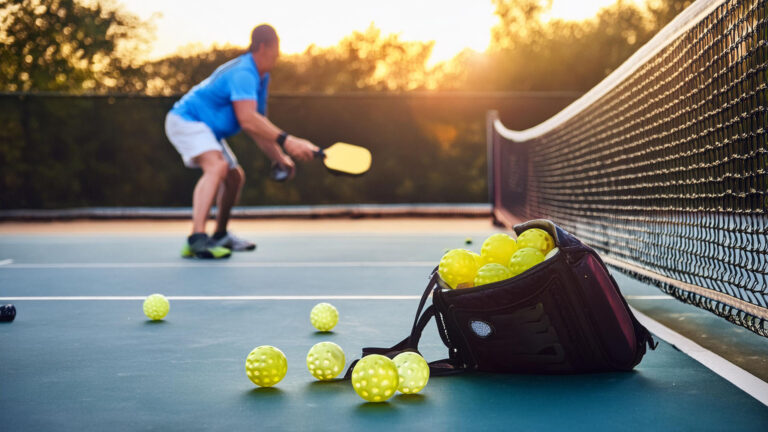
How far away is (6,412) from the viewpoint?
7.45 feet

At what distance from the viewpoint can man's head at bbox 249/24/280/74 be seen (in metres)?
7.11

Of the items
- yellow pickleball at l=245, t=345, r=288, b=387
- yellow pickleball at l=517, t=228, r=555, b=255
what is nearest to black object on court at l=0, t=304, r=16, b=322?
yellow pickleball at l=245, t=345, r=288, b=387

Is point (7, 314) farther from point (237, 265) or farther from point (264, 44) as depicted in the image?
point (264, 44)

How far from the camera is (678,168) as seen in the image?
4.42 metres

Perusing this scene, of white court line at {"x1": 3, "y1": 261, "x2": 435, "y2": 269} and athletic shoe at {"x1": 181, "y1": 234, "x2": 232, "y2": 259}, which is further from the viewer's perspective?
athletic shoe at {"x1": 181, "y1": 234, "x2": 232, "y2": 259}

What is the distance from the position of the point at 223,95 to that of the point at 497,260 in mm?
4731

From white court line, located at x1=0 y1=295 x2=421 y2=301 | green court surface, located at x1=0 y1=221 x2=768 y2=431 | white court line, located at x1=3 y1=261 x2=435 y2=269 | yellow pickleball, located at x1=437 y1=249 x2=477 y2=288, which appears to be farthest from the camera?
white court line, located at x1=3 y1=261 x2=435 y2=269

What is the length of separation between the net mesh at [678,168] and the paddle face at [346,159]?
5.46ft

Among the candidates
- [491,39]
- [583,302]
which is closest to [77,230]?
[583,302]

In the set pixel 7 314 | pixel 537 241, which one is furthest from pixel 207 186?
pixel 537 241

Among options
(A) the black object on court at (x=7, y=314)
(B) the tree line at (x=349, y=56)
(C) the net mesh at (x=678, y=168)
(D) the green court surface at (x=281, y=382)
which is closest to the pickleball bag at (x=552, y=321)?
(D) the green court surface at (x=281, y=382)

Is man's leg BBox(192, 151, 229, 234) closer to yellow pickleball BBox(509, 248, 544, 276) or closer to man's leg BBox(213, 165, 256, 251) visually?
man's leg BBox(213, 165, 256, 251)

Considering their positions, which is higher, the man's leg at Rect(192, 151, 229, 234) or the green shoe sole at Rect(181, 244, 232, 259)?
the man's leg at Rect(192, 151, 229, 234)

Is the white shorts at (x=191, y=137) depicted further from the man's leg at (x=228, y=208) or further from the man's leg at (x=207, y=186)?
the man's leg at (x=228, y=208)
